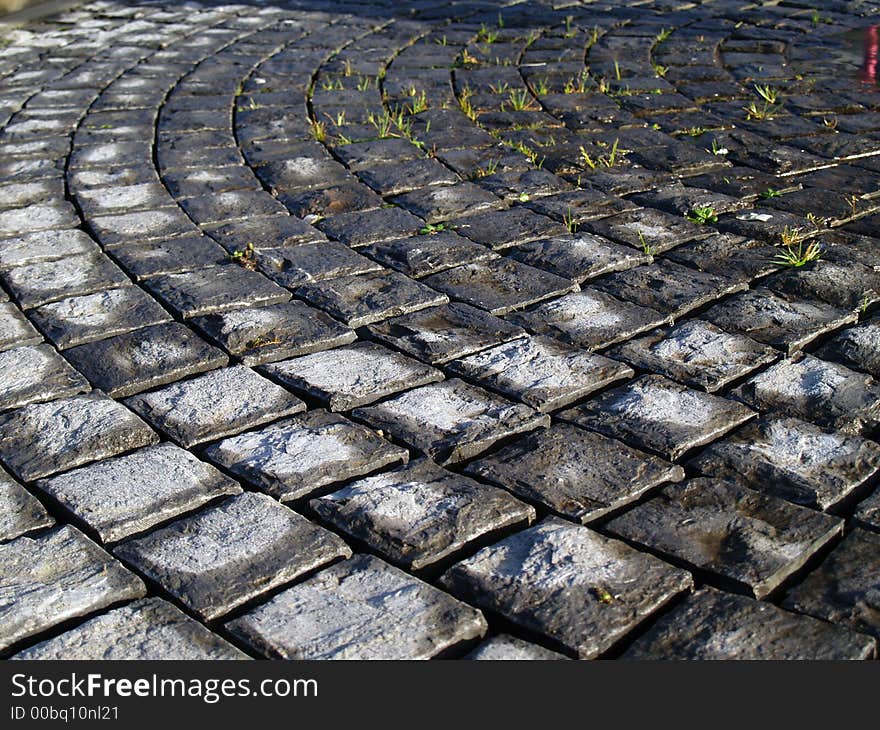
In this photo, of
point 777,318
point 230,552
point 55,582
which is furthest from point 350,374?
point 777,318

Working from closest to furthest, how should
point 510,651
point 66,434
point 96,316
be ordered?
point 510,651, point 66,434, point 96,316

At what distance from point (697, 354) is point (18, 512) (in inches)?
77.6

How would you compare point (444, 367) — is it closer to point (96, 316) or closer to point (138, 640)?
point (96, 316)

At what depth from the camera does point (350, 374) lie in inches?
132

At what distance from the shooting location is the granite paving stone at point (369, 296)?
12.4ft

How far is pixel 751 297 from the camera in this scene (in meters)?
3.80

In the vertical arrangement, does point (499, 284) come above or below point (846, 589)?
above

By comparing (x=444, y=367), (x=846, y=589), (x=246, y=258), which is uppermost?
(x=246, y=258)

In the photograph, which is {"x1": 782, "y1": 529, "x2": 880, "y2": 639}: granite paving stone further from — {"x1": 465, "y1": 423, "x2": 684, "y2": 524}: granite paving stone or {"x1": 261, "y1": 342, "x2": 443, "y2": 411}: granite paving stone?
{"x1": 261, "y1": 342, "x2": 443, "y2": 411}: granite paving stone

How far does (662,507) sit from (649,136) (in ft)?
10.4

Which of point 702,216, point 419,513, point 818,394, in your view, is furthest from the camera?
point 702,216

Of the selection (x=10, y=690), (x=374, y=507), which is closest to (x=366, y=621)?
(x=374, y=507)

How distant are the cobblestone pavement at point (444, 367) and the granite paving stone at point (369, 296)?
0.5 inches

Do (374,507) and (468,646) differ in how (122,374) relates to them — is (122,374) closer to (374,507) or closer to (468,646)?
(374,507)
